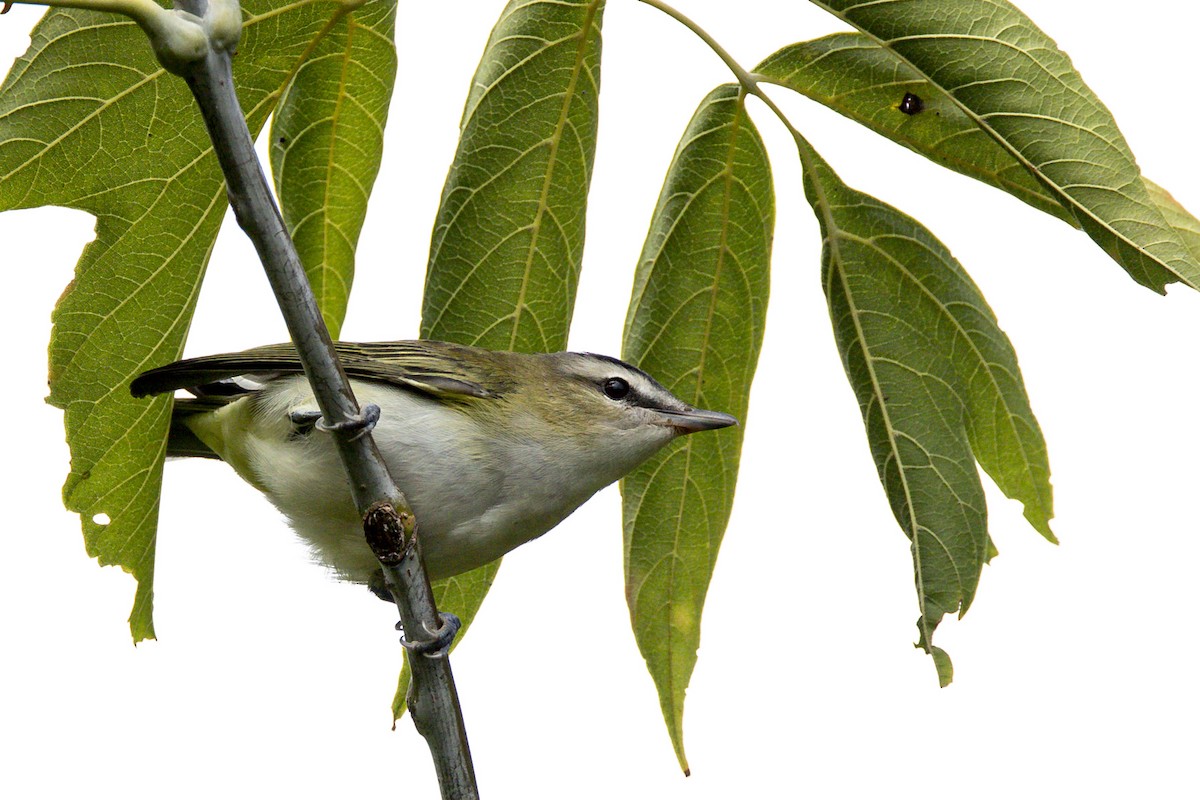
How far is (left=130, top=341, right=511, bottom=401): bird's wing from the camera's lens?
295cm

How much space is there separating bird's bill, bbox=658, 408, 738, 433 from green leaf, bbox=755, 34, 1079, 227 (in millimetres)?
770

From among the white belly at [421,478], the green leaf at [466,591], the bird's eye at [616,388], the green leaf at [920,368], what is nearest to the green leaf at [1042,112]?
the green leaf at [920,368]

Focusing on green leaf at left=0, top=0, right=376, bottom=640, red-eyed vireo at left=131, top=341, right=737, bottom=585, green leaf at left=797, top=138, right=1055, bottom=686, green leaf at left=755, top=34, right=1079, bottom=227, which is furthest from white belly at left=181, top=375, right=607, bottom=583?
green leaf at left=755, top=34, right=1079, bottom=227

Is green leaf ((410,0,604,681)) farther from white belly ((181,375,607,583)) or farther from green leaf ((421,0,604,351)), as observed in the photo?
white belly ((181,375,607,583))

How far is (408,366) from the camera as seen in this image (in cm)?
312

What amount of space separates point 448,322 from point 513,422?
1.15 feet

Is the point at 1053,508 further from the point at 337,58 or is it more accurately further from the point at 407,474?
the point at 337,58

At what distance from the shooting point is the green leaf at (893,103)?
264 centimetres

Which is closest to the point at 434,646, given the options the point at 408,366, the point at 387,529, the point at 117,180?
the point at 387,529

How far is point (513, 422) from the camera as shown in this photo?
3133 mm

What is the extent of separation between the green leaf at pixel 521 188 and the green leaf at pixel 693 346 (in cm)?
22

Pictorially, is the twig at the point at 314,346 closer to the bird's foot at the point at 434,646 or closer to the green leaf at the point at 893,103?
the bird's foot at the point at 434,646

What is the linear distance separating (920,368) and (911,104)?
624 millimetres

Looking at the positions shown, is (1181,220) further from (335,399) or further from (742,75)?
(335,399)
